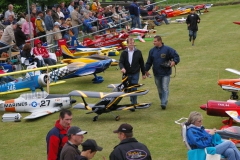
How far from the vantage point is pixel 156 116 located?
538 inches

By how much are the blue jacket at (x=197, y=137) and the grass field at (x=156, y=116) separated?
1739 millimetres

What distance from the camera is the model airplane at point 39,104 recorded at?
14.5 meters

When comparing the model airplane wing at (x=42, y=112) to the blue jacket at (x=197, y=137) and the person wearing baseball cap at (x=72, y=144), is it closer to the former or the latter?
the blue jacket at (x=197, y=137)

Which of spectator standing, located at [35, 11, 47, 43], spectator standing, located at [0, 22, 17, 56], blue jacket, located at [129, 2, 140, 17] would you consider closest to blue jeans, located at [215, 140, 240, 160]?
spectator standing, located at [0, 22, 17, 56]

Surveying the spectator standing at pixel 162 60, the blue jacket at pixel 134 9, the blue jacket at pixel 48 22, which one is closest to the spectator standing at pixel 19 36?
the blue jacket at pixel 48 22

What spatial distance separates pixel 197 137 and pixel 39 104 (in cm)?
701

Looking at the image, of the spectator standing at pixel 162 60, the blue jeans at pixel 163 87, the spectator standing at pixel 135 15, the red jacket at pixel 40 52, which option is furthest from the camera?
the spectator standing at pixel 135 15

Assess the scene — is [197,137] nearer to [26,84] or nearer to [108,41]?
[26,84]

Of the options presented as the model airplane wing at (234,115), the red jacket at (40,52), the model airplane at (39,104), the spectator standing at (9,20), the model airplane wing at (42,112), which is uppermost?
the spectator standing at (9,20)

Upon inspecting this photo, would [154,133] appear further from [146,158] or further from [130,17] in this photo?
[130,17]

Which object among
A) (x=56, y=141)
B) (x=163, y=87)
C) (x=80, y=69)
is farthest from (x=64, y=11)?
(x=56, y=141)

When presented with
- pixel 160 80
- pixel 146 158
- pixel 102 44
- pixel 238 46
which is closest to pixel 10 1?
pixel 102 44

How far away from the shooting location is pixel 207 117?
43.0 ft

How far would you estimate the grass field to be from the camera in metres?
11.6
